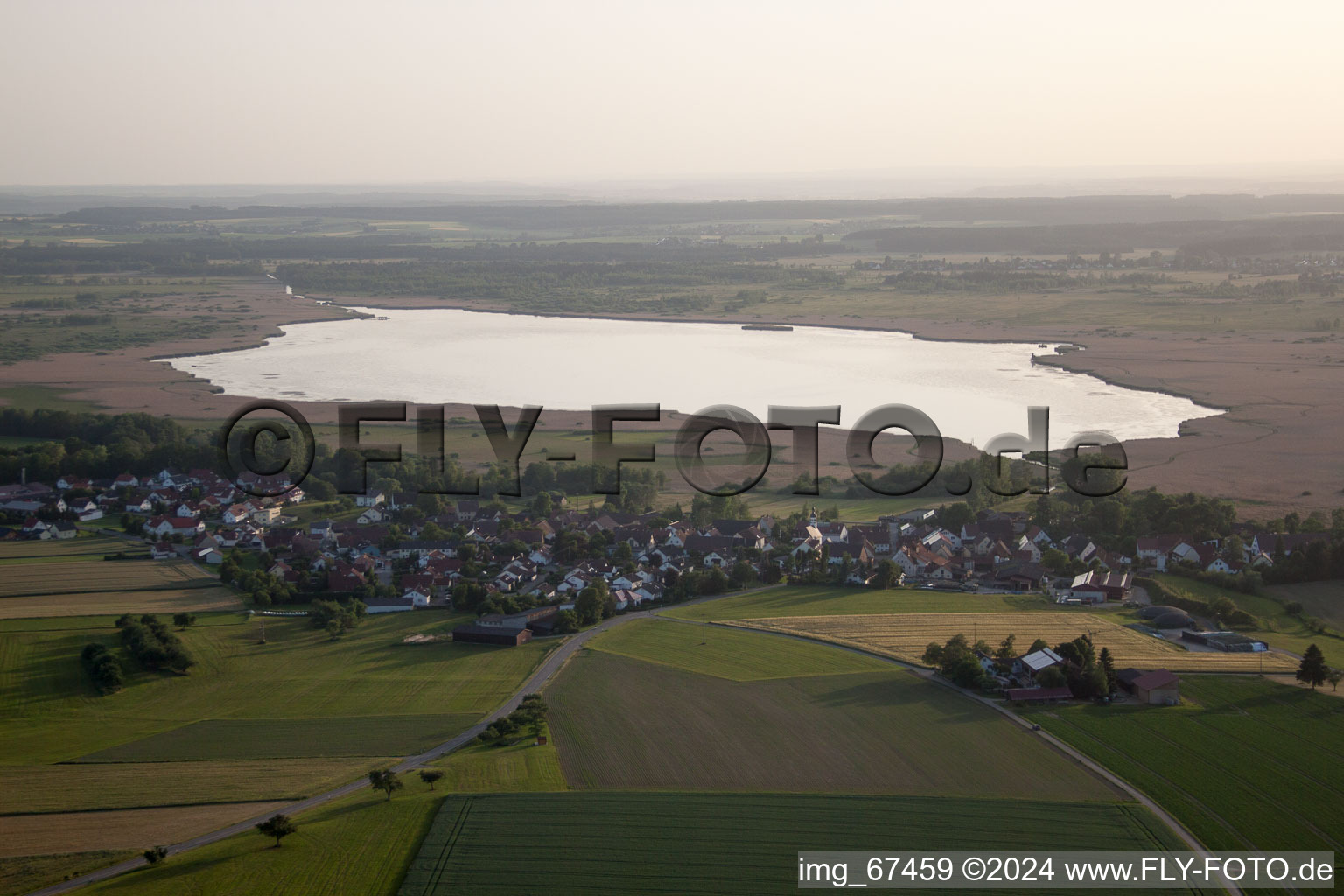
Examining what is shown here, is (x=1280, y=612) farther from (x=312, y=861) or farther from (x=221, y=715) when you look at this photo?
(x=221, y=715)

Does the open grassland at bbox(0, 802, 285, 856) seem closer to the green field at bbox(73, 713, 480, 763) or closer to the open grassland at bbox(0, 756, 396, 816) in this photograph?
the open grassland at bbox(0, 756, 396, 816)

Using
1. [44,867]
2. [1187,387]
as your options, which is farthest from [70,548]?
[1187,387]

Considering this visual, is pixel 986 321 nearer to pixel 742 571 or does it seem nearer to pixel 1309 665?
pixel 742 571

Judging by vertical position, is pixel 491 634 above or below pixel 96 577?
below

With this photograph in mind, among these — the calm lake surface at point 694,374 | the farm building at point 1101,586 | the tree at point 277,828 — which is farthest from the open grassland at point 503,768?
the calm lake surface at point 694,374

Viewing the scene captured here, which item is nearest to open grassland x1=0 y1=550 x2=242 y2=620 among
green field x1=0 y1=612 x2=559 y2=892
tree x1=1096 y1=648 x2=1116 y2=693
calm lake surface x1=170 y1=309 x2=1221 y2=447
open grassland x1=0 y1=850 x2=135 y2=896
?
green field x1=0 y1=612 x2=559 y2=892

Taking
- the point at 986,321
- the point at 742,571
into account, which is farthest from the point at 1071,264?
the point at 742,571
